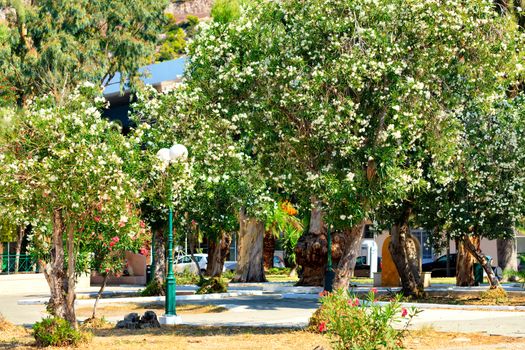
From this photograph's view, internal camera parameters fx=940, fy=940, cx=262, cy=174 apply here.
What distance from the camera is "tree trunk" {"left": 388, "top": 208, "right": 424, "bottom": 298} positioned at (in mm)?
29439

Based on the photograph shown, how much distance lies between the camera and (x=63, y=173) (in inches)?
585

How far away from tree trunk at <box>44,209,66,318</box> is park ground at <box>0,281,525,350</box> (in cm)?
81

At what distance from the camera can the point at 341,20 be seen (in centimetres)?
1784

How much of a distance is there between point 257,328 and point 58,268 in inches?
203

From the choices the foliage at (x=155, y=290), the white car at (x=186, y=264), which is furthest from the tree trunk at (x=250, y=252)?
the foliage at (x=155, y=290)

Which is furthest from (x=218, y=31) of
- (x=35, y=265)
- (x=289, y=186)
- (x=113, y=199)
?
(x=35, y=265)

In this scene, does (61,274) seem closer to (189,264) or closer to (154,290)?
(154,290)

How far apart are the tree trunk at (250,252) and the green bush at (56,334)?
2644 cm

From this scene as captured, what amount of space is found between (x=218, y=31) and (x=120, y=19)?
2858cm

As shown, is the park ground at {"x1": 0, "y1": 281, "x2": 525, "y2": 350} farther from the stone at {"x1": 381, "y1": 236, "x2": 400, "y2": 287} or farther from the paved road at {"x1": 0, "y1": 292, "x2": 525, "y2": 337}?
the stone at {"x1": 381, "y1": 236, "x2": 400, "y2": 287}

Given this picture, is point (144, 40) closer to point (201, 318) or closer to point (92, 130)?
point (201, 318)

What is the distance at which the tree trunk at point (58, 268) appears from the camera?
16109 mm

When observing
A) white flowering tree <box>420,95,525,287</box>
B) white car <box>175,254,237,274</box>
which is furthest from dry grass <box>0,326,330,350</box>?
white car <box>175,254,237,274</box>

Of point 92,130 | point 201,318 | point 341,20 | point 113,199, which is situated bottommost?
point 201,318
